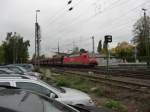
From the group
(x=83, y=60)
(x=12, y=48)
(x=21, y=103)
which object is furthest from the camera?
(x=12, y=48)

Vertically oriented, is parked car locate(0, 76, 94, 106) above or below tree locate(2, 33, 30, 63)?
below

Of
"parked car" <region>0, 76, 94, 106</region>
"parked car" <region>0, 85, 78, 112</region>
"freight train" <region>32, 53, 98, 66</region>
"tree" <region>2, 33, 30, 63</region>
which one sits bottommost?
"parked car" <region>0, 76, 94, 106</region>

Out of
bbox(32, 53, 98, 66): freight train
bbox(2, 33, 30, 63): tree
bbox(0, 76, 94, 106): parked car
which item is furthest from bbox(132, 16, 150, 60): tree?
bbox(0, 76, 94, 106): parked car

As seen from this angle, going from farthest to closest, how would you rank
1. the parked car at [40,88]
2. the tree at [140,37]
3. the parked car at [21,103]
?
the tree at [140,37], the parked car at [40,88], the parked car at [21,103]

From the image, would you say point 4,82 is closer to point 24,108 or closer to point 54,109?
point 54,109

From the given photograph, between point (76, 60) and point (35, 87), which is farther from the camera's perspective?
point (76, 60)

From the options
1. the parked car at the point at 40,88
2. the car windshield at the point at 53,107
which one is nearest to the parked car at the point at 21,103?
the car windshield at the point at 53,107

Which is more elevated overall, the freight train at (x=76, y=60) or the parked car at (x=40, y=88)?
the freight train at (x=76, y=60)

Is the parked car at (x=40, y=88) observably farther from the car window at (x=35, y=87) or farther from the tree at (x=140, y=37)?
the tree at (x=140, y=37)

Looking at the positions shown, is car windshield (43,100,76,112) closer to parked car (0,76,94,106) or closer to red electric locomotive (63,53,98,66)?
parked car (0,76,94,106)

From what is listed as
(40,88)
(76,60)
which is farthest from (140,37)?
(40,88)

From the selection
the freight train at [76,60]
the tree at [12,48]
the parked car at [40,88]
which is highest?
the tree at [12,48]

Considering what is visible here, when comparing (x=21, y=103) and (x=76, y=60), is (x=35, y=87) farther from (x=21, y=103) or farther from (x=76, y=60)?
(x=76, y=60)

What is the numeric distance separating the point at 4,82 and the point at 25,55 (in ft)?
381
